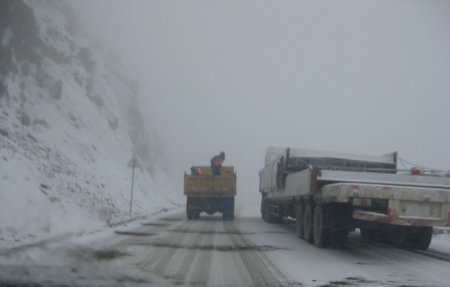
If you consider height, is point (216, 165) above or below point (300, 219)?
above

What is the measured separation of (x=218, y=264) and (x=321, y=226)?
3502mm

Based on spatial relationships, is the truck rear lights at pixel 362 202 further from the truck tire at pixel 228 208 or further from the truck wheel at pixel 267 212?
the truck tire at pixel 228 208

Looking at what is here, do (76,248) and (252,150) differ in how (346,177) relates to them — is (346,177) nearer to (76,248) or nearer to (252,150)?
(76,248)

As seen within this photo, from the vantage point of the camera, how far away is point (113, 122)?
42.8 m

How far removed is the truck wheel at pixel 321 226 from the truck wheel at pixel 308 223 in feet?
2.00

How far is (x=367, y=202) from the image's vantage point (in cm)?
1020

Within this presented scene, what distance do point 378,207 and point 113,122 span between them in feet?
114

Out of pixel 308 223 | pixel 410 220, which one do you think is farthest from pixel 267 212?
pixel 410 220

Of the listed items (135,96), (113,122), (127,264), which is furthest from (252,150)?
(127,264)

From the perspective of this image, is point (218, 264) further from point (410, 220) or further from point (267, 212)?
point (267, 212)

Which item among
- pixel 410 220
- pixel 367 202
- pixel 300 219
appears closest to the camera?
pixel 410 220

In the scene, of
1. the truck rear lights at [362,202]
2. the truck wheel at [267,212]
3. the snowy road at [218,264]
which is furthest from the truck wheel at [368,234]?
the truck wheel at [267,212]

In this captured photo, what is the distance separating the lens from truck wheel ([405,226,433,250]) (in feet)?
40.1

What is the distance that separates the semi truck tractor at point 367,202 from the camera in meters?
10.1
